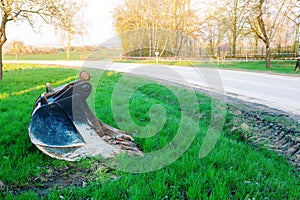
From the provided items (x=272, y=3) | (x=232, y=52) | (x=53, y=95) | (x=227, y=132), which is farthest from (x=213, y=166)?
(x=232, y=52)

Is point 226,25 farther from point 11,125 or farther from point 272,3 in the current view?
point 11,125

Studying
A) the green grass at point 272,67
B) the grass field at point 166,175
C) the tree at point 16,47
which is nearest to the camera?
the grass field at point 166,175

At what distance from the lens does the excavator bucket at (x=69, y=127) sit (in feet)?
9.06

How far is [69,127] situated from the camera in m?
2.80

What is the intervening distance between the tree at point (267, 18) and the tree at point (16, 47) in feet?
78.7

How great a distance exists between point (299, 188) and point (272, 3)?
20038 millimetres

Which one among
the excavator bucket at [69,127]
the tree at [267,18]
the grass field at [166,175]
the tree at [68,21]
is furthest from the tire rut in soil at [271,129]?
the tree at [267,18]

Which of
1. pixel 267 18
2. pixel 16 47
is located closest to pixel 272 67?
pixel 267 18

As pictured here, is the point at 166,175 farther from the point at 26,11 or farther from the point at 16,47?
the point at 16,47

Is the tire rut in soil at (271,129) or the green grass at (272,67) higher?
the green grass at (272,67)

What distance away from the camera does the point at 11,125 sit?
3898mm

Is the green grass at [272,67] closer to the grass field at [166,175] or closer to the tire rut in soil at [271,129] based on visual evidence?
the tire rut in soil at [271,129]

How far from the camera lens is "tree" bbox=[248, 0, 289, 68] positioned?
61.0 feet

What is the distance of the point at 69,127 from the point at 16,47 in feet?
102
